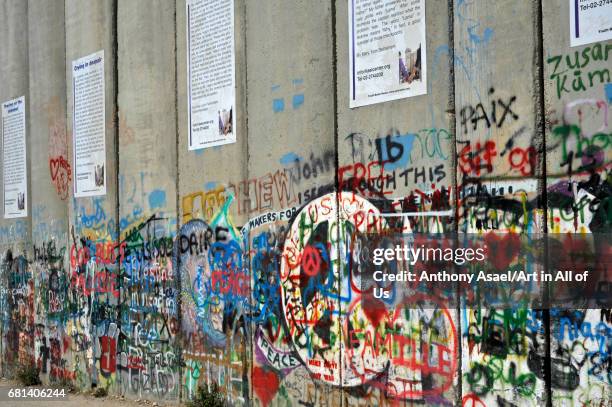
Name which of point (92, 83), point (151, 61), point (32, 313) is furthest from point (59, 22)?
point (32, 313)

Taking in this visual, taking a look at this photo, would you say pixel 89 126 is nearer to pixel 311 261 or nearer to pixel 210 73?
pixel 210 73

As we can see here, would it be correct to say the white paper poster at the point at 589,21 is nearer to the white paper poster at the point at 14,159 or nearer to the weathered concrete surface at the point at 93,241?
the weathered concrete surface at the point at 93,241

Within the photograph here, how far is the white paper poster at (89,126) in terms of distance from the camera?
33.6ft

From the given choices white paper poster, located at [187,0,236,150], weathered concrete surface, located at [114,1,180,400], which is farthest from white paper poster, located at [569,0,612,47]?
weathered concrete surface, located at [114,1,180,400]

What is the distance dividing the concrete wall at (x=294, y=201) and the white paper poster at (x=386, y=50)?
0.12m

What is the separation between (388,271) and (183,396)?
350 cm

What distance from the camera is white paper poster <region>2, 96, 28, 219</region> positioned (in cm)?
1220

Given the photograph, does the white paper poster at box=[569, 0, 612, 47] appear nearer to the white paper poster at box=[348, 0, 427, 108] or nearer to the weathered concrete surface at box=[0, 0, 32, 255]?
the white paper poster at box=[348, 0, 427, 108]

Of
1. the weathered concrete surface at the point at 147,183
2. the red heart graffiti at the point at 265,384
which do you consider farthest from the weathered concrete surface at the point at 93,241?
the red heart graffiti at the point at 265,384

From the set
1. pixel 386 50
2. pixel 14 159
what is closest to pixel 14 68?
pixel 14 159

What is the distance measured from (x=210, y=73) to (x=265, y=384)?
344cm

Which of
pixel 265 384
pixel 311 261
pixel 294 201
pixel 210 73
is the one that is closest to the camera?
pixel 311 261

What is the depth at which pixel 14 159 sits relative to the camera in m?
12.4

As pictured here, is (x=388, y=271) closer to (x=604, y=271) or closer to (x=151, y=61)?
(x=604, y=271)
